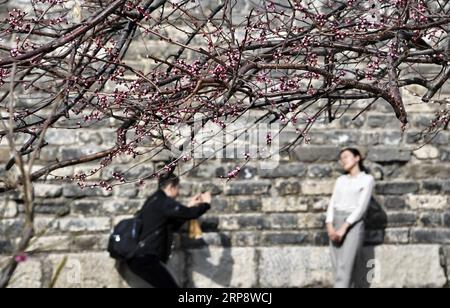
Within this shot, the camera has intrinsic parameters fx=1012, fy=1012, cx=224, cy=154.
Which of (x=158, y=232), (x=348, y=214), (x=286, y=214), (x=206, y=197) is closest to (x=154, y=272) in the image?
(x=158, y=232)

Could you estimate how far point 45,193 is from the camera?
777cm

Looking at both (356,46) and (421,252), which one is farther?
(421,252)

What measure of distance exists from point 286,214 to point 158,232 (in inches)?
42.2

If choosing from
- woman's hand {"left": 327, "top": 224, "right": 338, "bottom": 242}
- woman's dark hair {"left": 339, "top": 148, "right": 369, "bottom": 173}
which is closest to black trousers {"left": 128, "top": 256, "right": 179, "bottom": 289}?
woman's hand {"left": 327, "top": 224, "right": 338, "bottom": 242}

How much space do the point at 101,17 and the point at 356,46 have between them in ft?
3.45

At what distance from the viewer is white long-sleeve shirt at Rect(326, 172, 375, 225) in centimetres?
788

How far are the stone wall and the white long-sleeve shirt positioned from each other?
152 millimetres

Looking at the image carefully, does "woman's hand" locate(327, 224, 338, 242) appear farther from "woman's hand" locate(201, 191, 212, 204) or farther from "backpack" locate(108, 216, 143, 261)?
"backpack" locate(108, 216, 143, 261)

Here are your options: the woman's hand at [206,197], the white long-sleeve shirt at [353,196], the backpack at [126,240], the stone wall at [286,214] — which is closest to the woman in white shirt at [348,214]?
the white long-sleeve shirt at [353,196]

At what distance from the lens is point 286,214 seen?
805 cm

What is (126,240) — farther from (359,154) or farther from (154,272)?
(359,154)
